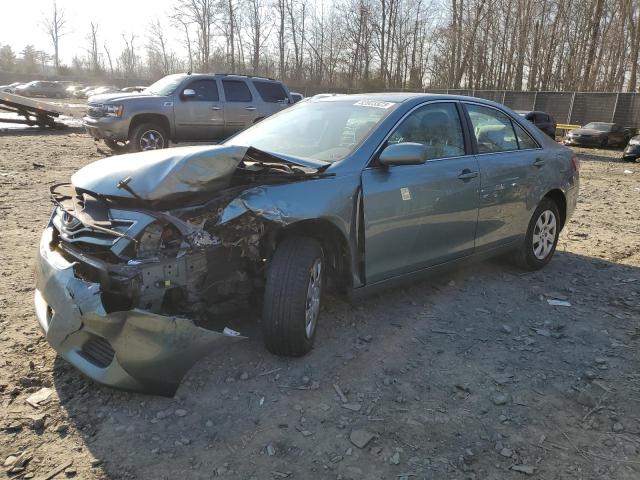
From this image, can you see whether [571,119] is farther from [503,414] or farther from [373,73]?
[503,414]

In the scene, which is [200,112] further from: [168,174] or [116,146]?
[168,174]

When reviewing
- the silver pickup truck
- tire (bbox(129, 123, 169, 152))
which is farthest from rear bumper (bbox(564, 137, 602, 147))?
tire (bbox(129, 123, 169, 152))

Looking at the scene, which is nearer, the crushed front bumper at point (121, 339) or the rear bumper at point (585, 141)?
the crushed front bumper at point (121, 339)

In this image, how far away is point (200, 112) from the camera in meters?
12.0

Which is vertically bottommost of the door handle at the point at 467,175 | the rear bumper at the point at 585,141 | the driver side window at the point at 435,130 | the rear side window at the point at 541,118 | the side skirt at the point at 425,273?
the rear bumper at the point at 585,141

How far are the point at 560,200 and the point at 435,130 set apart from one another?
2.10 meters

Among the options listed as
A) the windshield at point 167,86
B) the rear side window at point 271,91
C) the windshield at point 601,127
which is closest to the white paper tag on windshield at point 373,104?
the windshield at point 167,86

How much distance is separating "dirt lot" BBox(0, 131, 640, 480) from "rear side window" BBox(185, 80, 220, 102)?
835cm

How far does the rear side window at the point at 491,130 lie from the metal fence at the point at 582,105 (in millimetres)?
24919

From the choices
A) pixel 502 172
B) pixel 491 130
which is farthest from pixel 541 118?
pixel 502 172

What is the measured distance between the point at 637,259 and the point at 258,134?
4.48 meters

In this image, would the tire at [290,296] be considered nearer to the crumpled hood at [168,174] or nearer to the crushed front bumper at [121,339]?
the crushed front bumper at [121,339]

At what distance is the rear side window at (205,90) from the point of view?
11969mm

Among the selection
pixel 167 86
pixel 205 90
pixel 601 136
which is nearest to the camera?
pixel 167 86
